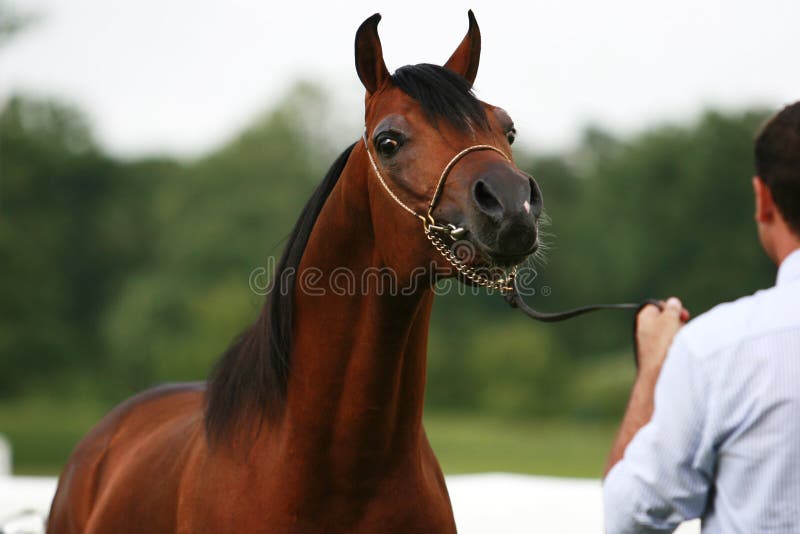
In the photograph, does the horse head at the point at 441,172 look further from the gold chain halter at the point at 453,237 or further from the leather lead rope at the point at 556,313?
the leather lead rope at the point at 556,313

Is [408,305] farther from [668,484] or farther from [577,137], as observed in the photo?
[577,137]

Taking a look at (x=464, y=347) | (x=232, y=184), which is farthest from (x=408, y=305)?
(x=232, y=184)

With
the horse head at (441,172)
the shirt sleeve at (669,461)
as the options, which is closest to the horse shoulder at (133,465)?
the horse head at (441,172)

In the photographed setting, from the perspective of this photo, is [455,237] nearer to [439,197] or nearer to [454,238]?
[454,238]

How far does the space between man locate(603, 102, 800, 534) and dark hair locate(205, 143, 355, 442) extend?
1.61m

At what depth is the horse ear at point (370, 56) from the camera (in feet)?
10.9

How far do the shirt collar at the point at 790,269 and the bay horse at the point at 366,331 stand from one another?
3.07ft

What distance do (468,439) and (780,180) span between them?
82.9 ft

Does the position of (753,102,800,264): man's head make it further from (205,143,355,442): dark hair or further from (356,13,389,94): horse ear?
(205,143,355,442): dark hair

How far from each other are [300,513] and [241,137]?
46.8 meters

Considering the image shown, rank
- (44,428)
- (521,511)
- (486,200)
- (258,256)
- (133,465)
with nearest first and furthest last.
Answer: (486,200) < (133,465) < (521,511) < (44,428) < (258,256)

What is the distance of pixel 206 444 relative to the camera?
3.43 meters

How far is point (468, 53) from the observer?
3.60 metres

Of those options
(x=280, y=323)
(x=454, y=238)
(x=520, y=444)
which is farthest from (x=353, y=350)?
(x=520, y=444)
